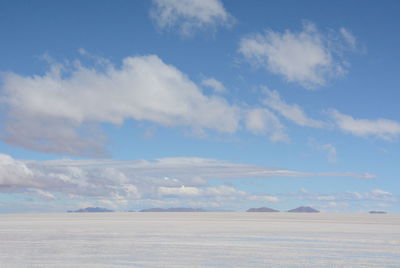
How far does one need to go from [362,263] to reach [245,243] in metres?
13.1

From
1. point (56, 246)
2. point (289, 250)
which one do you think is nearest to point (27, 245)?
point (56, 246)

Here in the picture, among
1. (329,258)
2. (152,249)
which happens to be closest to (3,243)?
(152,249)

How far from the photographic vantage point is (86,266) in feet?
86.3

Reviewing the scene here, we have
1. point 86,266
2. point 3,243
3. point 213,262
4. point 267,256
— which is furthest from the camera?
point 3,243

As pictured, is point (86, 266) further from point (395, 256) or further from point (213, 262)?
point (395, 256)

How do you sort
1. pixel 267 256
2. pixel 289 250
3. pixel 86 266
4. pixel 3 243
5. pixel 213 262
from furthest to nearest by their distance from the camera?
pixel 3 243, pixel 289 250, pixel 267 256, pixel 213 262, pixel 86 266

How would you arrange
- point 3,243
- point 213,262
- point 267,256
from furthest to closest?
point 3,243, point 267,256, point 213,262

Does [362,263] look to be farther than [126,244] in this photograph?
No

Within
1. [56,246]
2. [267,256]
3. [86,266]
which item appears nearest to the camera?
[86,266]

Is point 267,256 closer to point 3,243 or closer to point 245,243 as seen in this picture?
point 245,243

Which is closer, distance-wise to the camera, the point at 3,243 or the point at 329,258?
the point at 329,258

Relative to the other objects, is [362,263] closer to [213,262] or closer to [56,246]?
[213,262]

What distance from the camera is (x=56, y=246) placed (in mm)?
37062

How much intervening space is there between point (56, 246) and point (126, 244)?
491 cm
